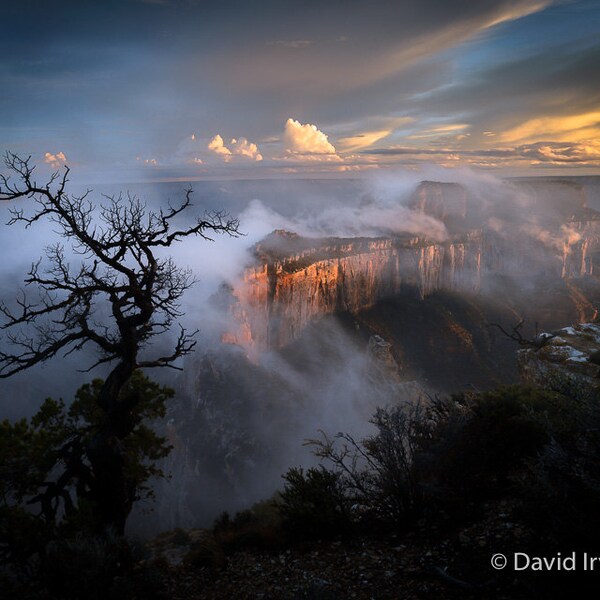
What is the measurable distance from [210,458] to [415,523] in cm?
4852

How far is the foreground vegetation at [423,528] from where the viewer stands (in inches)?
203

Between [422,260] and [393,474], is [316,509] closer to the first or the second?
[393,474]

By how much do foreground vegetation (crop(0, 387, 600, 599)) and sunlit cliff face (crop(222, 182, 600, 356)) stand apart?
59132mm

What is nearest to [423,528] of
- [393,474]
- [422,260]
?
[393,474]

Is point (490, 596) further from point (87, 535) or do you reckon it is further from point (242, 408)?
point (242, 408)

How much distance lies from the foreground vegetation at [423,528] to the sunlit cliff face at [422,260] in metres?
59.1

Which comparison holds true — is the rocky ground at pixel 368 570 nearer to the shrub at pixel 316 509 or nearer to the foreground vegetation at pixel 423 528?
the foreground vegetation at pixel 423 528

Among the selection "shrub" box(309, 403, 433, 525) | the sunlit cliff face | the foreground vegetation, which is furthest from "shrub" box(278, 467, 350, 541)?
the sunlit cliff face

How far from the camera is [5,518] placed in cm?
830

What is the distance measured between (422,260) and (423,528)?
104 metres

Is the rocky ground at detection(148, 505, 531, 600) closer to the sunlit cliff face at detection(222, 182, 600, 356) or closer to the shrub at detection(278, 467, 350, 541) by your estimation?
the shrub at detection(278, 467, 350, 541)

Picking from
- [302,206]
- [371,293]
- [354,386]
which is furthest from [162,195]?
[354,386]

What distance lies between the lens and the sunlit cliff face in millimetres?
73875

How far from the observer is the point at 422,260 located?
106 m
